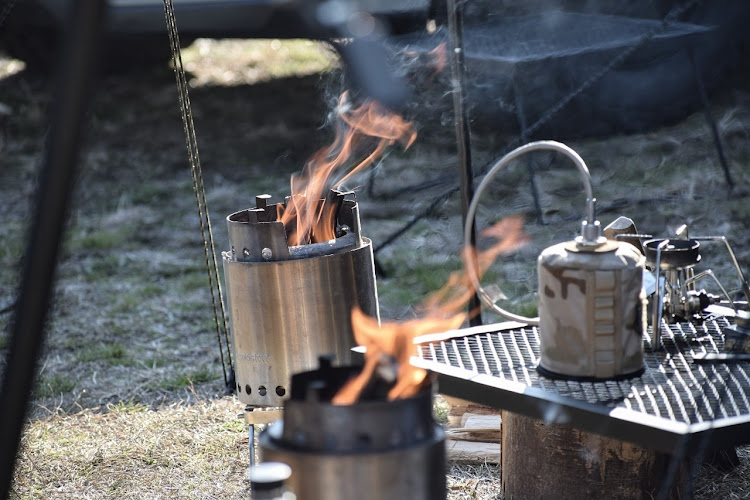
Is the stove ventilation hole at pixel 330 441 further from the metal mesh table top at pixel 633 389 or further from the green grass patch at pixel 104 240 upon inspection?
the green grass patch at pixel 104 240

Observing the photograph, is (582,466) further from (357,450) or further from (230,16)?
(230,16)

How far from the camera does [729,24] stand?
582 cm

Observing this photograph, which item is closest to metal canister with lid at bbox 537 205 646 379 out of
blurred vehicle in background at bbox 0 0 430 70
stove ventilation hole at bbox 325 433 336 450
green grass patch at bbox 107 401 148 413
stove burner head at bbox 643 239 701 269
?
stove burner head at bbox 643 239 701 269

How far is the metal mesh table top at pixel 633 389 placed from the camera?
1637 millimetres

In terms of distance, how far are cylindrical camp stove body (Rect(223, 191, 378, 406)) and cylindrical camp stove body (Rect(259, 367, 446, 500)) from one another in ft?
3.11

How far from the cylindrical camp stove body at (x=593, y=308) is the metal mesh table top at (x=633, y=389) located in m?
0.04

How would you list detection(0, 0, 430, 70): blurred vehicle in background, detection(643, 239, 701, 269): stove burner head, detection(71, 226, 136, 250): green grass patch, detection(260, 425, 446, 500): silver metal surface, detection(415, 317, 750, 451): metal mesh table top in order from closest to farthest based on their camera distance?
detection(260, 425, 446, 500): silver metal surface
detection(415, 317, 750, 451): metal mesh table top
detection(643, 239, 701, 269): stove burner head
detection(71, 226, 136, 250): green grass patch
detection(0, 0, 430, 70): blurred vehicle in background

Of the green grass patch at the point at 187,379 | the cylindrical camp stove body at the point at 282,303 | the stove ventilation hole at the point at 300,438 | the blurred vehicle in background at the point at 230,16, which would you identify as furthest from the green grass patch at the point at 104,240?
the stove ventilation hole at the point at 300,438

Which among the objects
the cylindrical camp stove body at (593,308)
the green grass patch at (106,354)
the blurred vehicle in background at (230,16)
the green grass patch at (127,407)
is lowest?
the green grass patch at (127,407)

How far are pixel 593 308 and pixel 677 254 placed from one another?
0.36 m

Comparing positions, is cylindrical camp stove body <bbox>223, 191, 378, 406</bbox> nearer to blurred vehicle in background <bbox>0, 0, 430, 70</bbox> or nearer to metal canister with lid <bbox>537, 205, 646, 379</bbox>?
metal canister with lid <bbox>537, 205, 646, 379</bbox>

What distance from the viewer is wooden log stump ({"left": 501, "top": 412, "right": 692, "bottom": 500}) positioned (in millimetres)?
2137

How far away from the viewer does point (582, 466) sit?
2168mm

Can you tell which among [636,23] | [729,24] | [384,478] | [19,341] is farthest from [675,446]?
[729,24]
